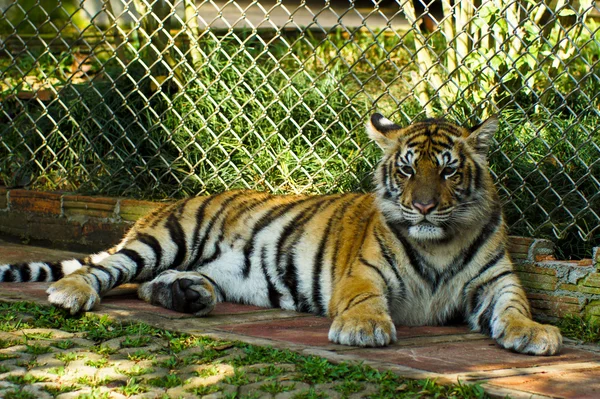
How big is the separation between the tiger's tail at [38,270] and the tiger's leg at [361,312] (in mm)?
1523

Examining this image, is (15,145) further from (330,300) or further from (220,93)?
(330,300)

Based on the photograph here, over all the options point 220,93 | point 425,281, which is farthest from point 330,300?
point 220,93

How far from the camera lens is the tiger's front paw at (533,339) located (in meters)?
3.83

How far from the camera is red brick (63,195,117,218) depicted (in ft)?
19.8

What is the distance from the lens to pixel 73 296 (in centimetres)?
418

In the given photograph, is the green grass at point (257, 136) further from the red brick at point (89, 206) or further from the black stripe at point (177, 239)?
the black stripe at point (177, 239)

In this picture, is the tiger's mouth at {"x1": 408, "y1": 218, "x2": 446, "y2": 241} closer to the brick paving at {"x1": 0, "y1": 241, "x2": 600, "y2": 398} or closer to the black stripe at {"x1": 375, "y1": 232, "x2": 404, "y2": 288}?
the black stripe at {"x1": 375, "y1": 232, "x2": 404, "y2": 288}

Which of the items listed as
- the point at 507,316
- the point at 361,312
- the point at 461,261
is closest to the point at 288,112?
the point at 461,261

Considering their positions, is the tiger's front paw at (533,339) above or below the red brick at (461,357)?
above

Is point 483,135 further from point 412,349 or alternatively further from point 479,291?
point 412,349

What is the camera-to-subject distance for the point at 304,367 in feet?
11.0

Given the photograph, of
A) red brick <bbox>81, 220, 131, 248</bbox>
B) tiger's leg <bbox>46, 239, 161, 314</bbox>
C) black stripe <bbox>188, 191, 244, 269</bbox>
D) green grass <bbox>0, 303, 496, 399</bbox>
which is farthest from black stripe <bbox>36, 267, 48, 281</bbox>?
green grass <bbox>0, 303, 496, 399</bbox>

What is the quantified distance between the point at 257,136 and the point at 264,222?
0.95 meters

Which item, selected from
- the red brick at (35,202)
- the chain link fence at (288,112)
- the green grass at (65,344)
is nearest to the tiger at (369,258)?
the green grass at (65,344)
